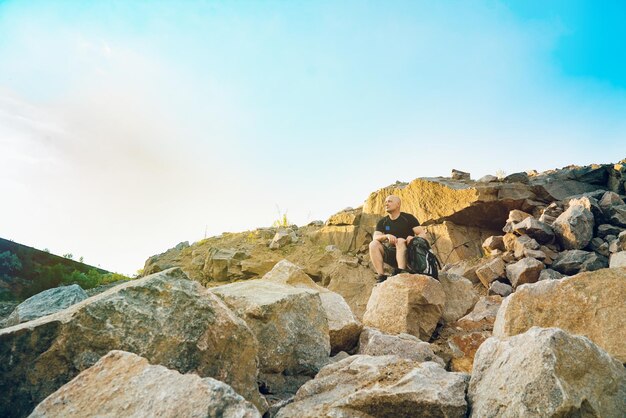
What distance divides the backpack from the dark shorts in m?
0.52

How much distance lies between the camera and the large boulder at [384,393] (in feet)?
8.39

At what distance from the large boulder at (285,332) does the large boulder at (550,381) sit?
1589mm

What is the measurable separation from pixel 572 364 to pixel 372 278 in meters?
10.2

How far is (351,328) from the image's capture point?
16.0 feet

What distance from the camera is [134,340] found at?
2.79 metres

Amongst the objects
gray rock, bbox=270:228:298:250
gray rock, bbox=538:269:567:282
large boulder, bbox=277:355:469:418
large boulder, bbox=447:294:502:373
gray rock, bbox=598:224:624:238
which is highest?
gray rock, bbox=270:228:298:250

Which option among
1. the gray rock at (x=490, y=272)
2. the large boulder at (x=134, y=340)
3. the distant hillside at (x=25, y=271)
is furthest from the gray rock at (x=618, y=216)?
the distant hillside at (x=25, y=271)

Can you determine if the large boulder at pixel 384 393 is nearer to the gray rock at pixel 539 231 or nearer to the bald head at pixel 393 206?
the bald head at pixel 393 206

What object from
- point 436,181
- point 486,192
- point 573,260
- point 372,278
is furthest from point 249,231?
point 573,260

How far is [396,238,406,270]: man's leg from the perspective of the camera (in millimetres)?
8648

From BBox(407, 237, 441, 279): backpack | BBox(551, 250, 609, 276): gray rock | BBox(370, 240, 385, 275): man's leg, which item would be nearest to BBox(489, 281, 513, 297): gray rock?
BBox(551, 250, 609, 276): gray rock

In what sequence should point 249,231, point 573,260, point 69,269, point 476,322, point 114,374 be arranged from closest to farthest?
1. point 114,374
2. point 476,322
3. point 573,260
4. point 69,269
5. point 249,231

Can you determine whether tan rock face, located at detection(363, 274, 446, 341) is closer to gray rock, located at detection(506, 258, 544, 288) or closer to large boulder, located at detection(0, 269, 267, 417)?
gray rock, located at detection(506, 258, 544, 288)

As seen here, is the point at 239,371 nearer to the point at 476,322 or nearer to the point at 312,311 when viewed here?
the point at 312,311
